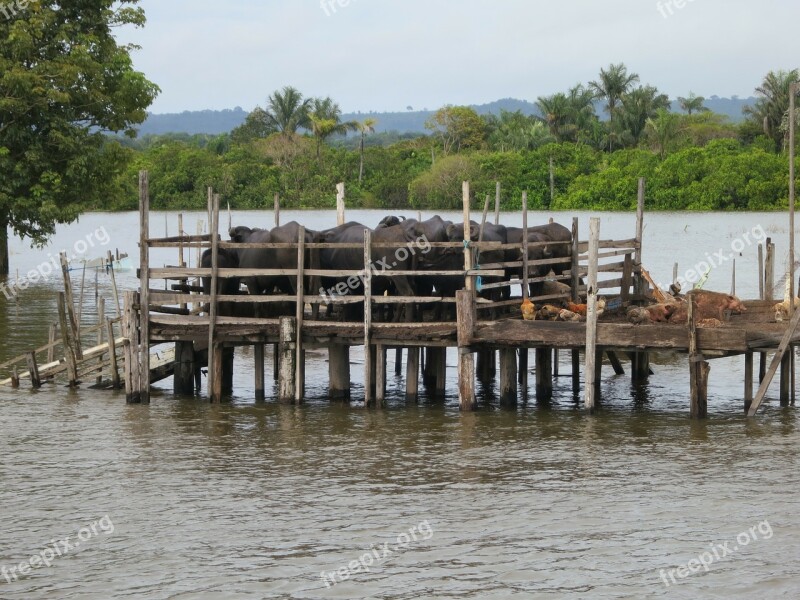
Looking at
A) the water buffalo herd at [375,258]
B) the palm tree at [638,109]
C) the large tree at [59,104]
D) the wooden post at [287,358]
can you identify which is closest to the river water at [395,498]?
the wooden post at [287,358]

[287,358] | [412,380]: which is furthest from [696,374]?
[287,358]

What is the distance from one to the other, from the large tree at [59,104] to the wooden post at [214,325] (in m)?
15.1

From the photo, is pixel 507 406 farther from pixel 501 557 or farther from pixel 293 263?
pixel 501 557

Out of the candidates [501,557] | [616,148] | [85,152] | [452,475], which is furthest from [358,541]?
[616,148]

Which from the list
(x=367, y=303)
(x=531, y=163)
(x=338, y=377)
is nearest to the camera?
(x=367, y=303)

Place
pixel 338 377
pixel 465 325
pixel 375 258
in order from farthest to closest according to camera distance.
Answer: pixel 375 258 < pixel 338 377 < pixel 465 325

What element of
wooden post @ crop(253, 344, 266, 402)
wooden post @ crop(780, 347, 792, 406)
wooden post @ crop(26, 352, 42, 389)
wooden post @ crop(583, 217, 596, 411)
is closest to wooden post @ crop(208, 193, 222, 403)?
wooden post @ crop(253, 344, 266, 402)

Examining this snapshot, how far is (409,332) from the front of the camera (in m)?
18.2

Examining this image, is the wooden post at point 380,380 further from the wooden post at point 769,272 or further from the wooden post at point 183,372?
the wooden post at point 769,272

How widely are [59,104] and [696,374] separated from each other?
2241 cm

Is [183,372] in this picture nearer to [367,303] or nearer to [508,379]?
[367,303]

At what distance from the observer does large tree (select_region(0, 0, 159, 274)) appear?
3231cm

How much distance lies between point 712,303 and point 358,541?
8.82m

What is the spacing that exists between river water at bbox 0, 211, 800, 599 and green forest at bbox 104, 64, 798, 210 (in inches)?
1928
